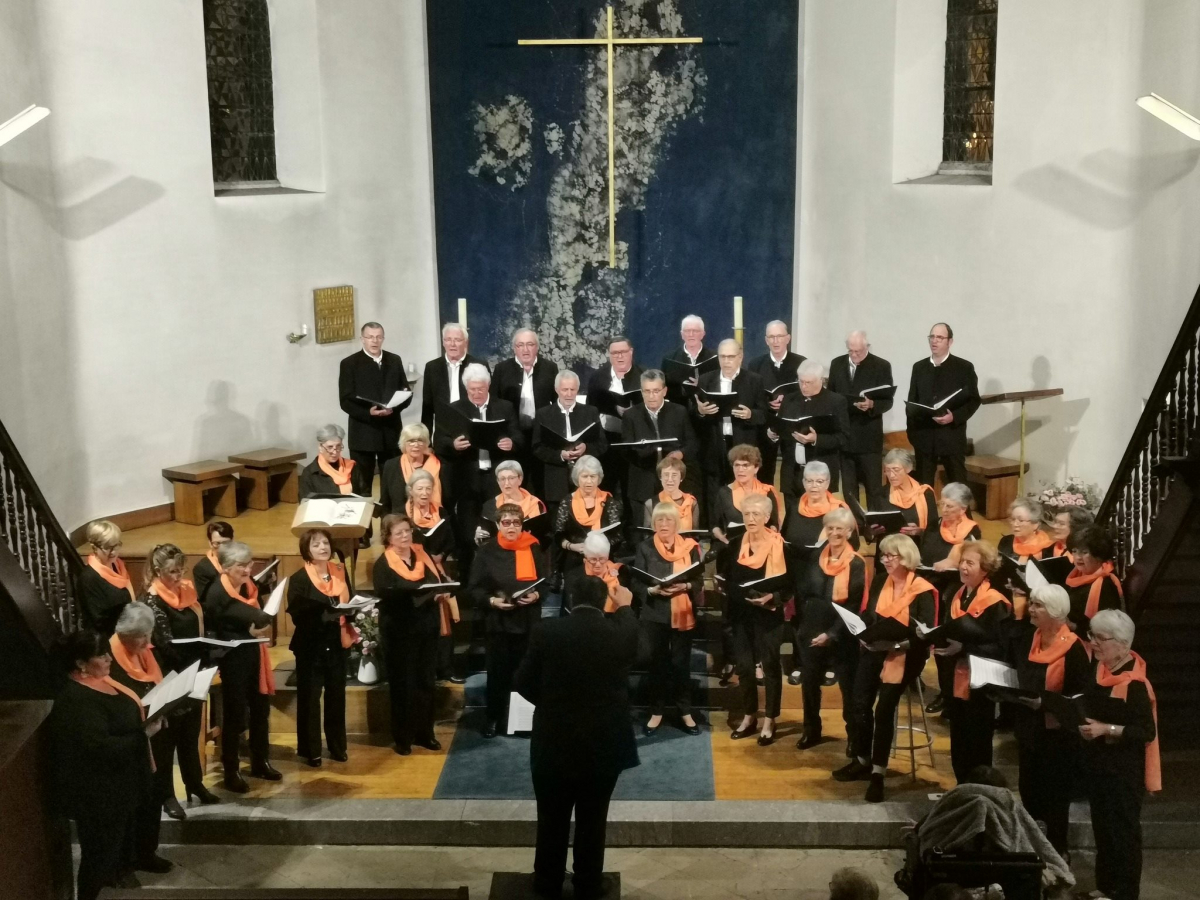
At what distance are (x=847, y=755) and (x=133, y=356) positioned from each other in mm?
5582

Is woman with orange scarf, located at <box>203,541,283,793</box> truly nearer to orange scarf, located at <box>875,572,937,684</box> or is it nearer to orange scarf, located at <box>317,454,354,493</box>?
orange scarf, located at <box>317,454,354,493</box>

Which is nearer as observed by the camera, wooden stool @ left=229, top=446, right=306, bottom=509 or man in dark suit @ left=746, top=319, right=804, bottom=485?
man in dark suit @ left=746, top=319, right=804, bottom=485

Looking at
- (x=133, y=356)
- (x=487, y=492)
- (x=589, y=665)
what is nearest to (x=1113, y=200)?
(x=487, y=492)

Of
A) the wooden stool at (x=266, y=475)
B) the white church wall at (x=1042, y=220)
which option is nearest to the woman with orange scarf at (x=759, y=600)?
the white church wall at (x=1042, y=220)

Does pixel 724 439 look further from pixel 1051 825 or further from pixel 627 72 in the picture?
pixel 627 72

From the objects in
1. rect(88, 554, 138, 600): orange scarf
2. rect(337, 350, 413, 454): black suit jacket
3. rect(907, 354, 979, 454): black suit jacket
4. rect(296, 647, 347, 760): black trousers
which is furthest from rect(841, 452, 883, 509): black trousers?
rect(88, 554, 138, 600): orange scarf

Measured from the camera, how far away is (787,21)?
11938mm

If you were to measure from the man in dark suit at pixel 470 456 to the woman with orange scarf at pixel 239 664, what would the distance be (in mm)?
1614

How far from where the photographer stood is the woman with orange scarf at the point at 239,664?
Answer: 7.13m

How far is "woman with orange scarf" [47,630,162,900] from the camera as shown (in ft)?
19.7

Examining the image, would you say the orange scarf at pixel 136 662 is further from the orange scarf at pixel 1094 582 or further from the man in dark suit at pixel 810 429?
the orange scarf at pixel 1094 582

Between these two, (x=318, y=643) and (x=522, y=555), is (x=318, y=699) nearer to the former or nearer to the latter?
(x=318, y=643)

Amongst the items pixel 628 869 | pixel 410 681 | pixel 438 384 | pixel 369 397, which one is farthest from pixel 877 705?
pixel 369 397

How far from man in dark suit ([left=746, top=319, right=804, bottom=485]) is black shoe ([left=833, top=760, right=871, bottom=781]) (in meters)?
2.22
